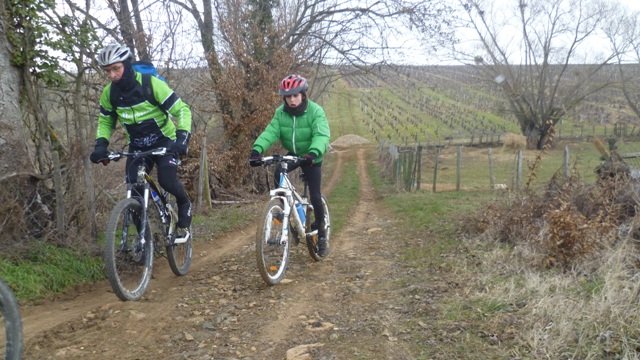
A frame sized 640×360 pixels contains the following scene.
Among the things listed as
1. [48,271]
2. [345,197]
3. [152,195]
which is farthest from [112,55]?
[345,197]

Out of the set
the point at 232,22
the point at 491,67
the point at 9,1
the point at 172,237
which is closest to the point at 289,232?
the point at 172,237

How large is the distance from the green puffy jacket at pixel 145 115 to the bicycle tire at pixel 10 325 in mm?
2366

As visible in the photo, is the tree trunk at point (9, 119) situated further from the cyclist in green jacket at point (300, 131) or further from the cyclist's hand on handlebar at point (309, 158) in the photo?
the cyclist's hand on handlebar at point (309, 158)

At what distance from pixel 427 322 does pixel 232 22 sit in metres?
13.3

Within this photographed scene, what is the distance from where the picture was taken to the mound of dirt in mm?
55881

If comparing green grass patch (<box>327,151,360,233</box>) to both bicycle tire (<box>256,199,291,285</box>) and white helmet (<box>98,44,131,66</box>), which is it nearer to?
bicycle tire (<box>256,199,291,285</box>)

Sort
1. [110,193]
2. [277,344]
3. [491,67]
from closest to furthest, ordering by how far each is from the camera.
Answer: [277,344]
[110,193]
[491,67]

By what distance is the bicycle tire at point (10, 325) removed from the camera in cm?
294

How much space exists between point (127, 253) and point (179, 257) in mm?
1220

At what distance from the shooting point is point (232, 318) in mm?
4383

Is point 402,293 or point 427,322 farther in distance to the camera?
point 402,293

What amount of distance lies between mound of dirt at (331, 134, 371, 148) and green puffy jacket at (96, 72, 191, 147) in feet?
164

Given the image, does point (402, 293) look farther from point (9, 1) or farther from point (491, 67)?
point (491, 67)

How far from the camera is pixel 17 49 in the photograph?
5590mm
